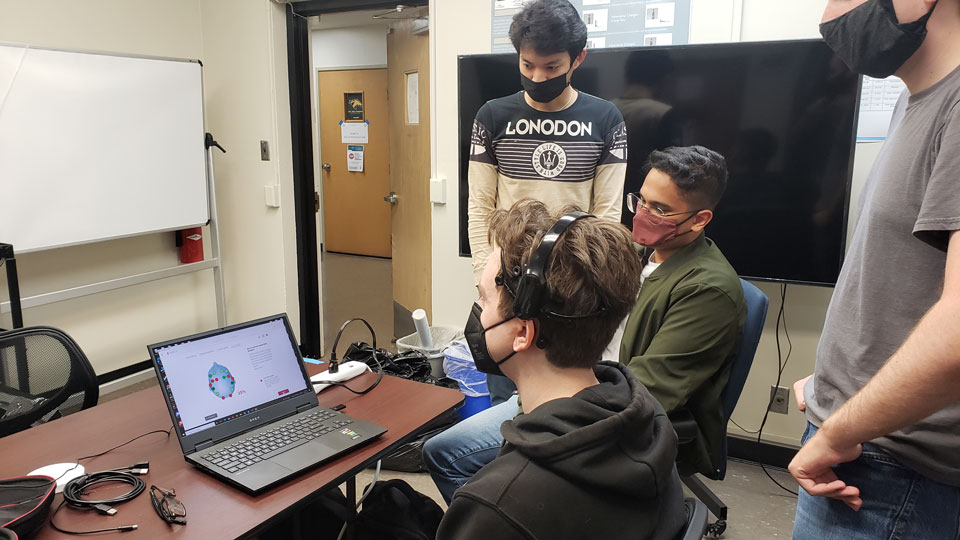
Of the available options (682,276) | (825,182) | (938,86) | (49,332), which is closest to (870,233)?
(938,86)

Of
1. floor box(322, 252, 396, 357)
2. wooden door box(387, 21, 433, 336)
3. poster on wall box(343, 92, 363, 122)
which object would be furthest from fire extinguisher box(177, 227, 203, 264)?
poster on wall box(343, 92, 363, 122)

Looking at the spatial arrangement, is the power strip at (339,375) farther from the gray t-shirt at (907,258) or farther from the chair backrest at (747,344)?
the gray t-shirt at (907,258)

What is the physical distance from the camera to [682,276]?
67.2 inches

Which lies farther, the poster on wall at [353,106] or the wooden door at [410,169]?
the poster on wall at [353,106]

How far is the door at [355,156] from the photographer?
6.29 meters

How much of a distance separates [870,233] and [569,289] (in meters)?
0.46

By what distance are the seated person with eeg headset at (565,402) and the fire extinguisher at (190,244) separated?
3.09 metres

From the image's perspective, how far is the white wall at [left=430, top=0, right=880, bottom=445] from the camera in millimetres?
2441

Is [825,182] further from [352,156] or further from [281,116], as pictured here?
[352,156]

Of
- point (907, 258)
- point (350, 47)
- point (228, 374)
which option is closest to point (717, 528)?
point (907, 258)

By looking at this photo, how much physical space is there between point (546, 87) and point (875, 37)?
55.9 inches

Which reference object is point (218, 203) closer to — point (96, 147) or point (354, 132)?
point (96, 147)

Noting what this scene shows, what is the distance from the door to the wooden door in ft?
7.00

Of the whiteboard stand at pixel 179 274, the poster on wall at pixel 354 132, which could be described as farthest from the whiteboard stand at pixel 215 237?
the poster on wall at pixel 354 132
